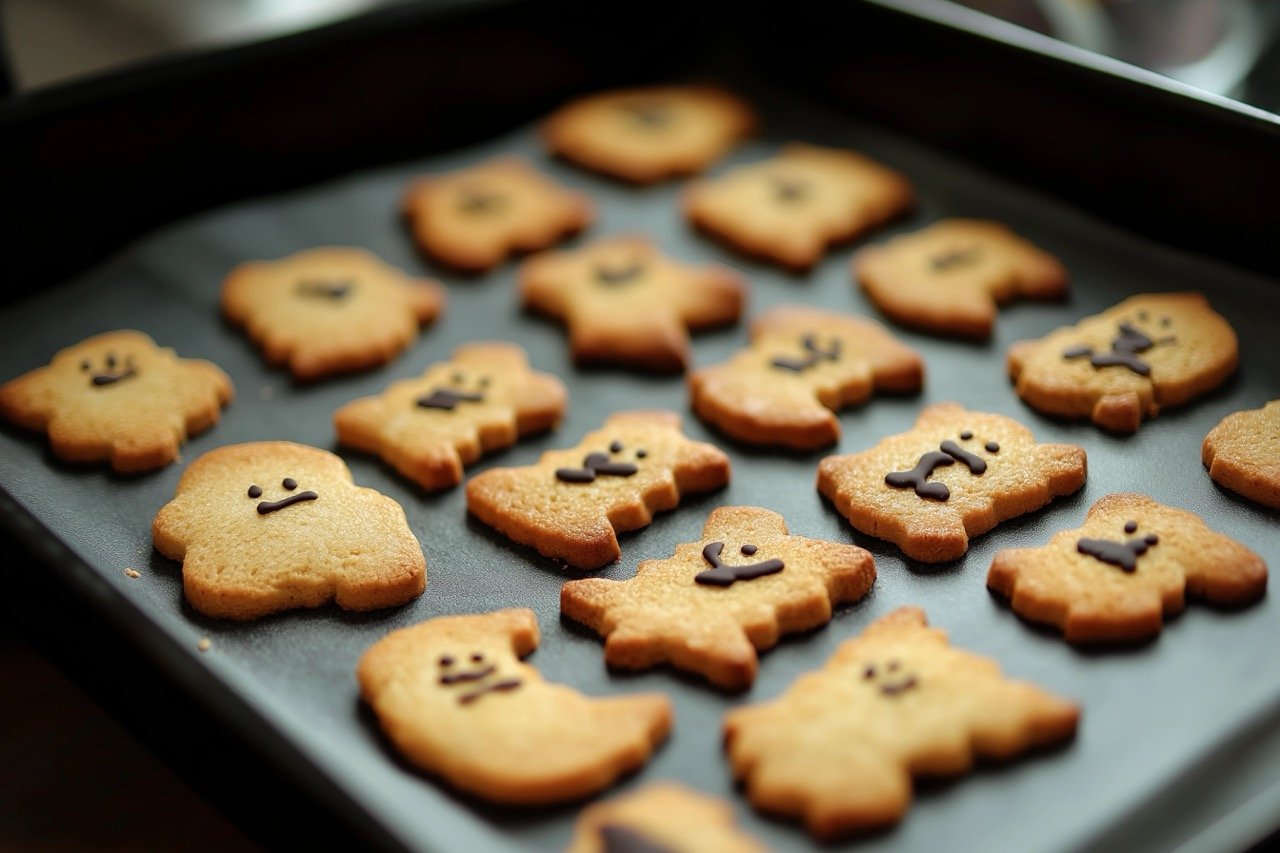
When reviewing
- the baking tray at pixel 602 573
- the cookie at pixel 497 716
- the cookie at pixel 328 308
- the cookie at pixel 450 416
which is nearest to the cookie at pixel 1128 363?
the baking tray at pixel 602 573

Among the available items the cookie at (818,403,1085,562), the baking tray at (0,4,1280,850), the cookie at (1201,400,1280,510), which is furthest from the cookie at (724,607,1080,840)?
the cookie at (1201,400,1280,510)

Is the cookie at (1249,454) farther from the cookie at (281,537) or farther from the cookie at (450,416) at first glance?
the cookie at (281,537)

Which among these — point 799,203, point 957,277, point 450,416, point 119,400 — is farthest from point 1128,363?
point 119,400

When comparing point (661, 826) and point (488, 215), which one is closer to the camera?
point (661, 826)

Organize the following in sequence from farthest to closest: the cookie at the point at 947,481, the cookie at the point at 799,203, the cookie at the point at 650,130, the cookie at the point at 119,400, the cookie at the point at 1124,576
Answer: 1. the cookie at the point at 650,130
2. the cookie at the point at 799,203
3. the cookie at the point at 119,400
4. the cookie at the point at 947,481
5. the cookie at the point at 1124,576

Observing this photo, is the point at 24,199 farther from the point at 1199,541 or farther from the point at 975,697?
the point at 1199,541

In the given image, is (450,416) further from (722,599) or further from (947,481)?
(947,481)

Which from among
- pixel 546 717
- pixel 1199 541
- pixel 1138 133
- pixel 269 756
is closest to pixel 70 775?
pixel 269 756
